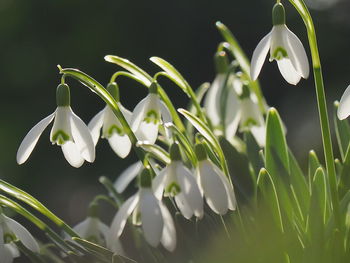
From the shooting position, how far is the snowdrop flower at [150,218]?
84 cm

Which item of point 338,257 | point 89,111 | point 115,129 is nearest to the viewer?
point 338,257

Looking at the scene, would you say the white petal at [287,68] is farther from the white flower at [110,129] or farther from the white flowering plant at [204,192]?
A: the white flower at [110,129]

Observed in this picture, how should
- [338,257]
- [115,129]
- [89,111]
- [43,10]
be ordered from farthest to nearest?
[43,10], [89,111], [115,129], [338,257]

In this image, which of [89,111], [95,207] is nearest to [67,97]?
[95,207]

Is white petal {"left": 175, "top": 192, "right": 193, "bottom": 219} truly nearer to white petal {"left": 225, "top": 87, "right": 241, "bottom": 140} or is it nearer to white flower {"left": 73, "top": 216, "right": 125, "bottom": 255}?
white flower {"left": 73, "top": 216, "right": 125, "bottom": 255}

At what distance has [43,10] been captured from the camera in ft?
16.2

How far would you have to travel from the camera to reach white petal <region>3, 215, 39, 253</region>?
3.00 ft

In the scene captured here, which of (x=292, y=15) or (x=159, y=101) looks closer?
(x=159, y=101)

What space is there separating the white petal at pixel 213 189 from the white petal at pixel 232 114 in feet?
1.08

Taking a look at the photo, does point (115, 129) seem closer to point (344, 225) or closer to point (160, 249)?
point (160, 249)

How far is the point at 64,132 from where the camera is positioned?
3.02ft

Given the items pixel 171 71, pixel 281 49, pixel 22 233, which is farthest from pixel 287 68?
pixel 22 233

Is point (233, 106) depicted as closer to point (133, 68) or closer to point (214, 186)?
point (133, 68)

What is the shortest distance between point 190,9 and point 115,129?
3836 millimetres
